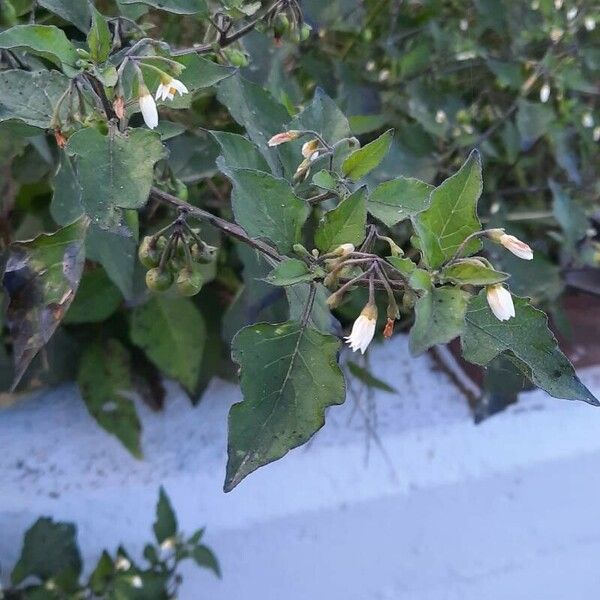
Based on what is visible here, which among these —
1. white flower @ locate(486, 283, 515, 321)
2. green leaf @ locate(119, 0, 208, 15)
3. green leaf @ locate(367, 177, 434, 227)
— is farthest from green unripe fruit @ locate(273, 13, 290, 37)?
white flower @ locate(486, 283, 515, 321)

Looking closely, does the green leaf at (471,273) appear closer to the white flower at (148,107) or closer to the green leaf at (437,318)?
the green leaf at (437,318)

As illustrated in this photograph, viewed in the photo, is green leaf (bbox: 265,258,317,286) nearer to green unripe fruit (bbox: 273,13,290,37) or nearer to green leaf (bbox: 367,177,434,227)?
green leaf (bbox: 367,177,434,227)

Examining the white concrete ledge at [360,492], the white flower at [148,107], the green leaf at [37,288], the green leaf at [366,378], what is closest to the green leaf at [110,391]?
the white concrete ledge at [360,492]

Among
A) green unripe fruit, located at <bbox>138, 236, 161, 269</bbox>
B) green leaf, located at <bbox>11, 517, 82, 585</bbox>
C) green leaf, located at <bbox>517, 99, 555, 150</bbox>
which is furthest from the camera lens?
green leaf, located at <bbox>517, 99, 555, 150</bbox>

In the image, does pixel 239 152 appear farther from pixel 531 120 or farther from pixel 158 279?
pixel 531 120

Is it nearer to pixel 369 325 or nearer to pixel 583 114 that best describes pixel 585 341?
pixel 583 114

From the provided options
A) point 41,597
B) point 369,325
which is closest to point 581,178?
point 369,325
